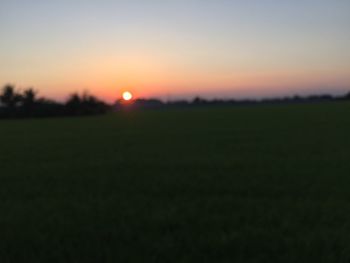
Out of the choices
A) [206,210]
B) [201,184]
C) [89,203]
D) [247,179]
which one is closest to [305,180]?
[247,179]

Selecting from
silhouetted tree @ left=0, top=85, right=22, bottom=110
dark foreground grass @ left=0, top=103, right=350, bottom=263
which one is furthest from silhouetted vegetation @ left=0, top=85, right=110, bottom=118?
dark foreground grass @ left=0, top=103, right=350, bottom=263

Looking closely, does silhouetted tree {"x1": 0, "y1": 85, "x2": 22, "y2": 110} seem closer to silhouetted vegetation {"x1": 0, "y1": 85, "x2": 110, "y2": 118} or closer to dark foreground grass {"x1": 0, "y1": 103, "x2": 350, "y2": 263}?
silhouetted vegetation {"x1": 0, "y1": 85, "x2": 110, "y2": 118}

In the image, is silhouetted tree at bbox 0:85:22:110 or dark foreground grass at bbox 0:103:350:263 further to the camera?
silhouetted tree at bbox 0:85:22:110

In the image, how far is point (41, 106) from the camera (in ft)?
235

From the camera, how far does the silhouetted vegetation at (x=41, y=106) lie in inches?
2776

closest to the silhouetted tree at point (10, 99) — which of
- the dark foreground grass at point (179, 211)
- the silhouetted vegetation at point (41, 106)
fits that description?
the silhouetted vegetation at point (41, 106)

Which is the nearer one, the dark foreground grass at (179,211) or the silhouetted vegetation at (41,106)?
the dark foreground grass at (179,211)

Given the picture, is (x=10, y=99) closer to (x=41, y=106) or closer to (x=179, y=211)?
(x=41, y=106)

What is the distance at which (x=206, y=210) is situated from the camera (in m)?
6.19

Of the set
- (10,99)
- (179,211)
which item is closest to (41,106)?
(10,99)

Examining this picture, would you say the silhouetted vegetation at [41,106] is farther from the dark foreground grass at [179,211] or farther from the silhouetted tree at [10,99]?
the dark foreground grass at [179,211]

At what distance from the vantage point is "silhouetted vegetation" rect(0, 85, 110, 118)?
7050 centimetres

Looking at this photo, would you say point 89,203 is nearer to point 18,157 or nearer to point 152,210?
point 152,210

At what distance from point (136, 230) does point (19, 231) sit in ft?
4.14
